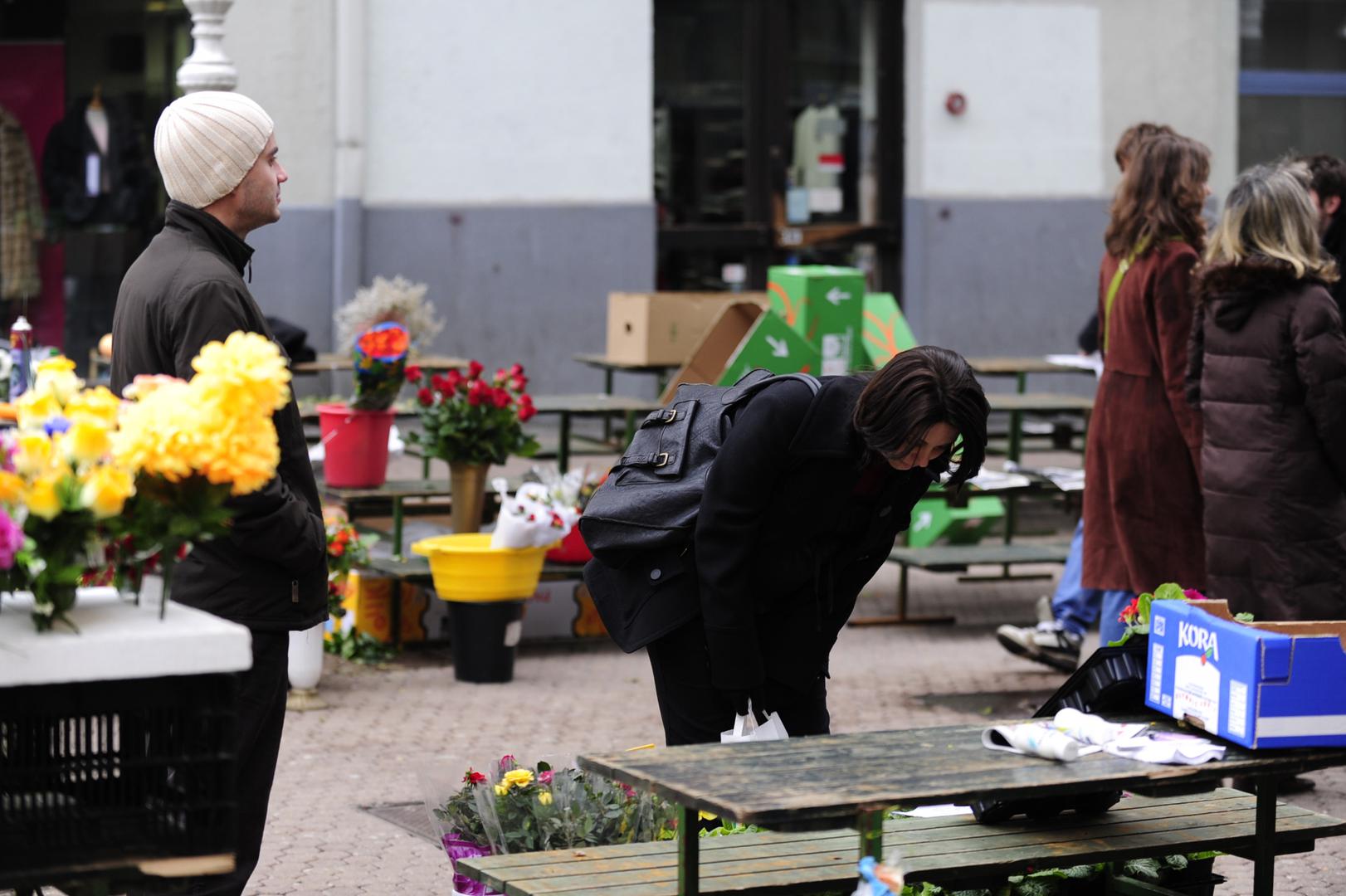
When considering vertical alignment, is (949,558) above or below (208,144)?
below

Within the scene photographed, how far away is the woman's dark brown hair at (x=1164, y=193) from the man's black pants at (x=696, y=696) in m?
2.68

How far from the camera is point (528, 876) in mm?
3721

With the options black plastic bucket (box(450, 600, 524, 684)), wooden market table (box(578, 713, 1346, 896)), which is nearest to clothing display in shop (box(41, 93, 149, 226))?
black plastic bucket (box(450, 600, 524, 684))

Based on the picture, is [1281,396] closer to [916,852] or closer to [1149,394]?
[1149,394]

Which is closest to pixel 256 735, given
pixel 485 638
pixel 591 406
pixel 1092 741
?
pixel 1092 741

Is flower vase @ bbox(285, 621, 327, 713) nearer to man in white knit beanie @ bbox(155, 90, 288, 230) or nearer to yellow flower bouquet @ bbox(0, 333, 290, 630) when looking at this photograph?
man in white knit beanie @ bbox(155, 90, 288, 230)

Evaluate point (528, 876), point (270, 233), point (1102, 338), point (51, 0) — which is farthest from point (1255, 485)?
point (51, 0)

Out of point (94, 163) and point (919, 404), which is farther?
point (94, 163)

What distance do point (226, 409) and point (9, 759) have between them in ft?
1.93

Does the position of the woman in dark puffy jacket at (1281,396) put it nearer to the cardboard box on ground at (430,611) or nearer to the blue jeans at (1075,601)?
the blue jeans at (1075,601)

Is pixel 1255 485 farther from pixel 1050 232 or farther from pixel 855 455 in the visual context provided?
pixel 1050 232

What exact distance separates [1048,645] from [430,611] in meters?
2.56

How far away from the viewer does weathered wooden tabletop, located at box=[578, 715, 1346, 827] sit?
318 cm

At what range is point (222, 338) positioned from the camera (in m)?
3.73
